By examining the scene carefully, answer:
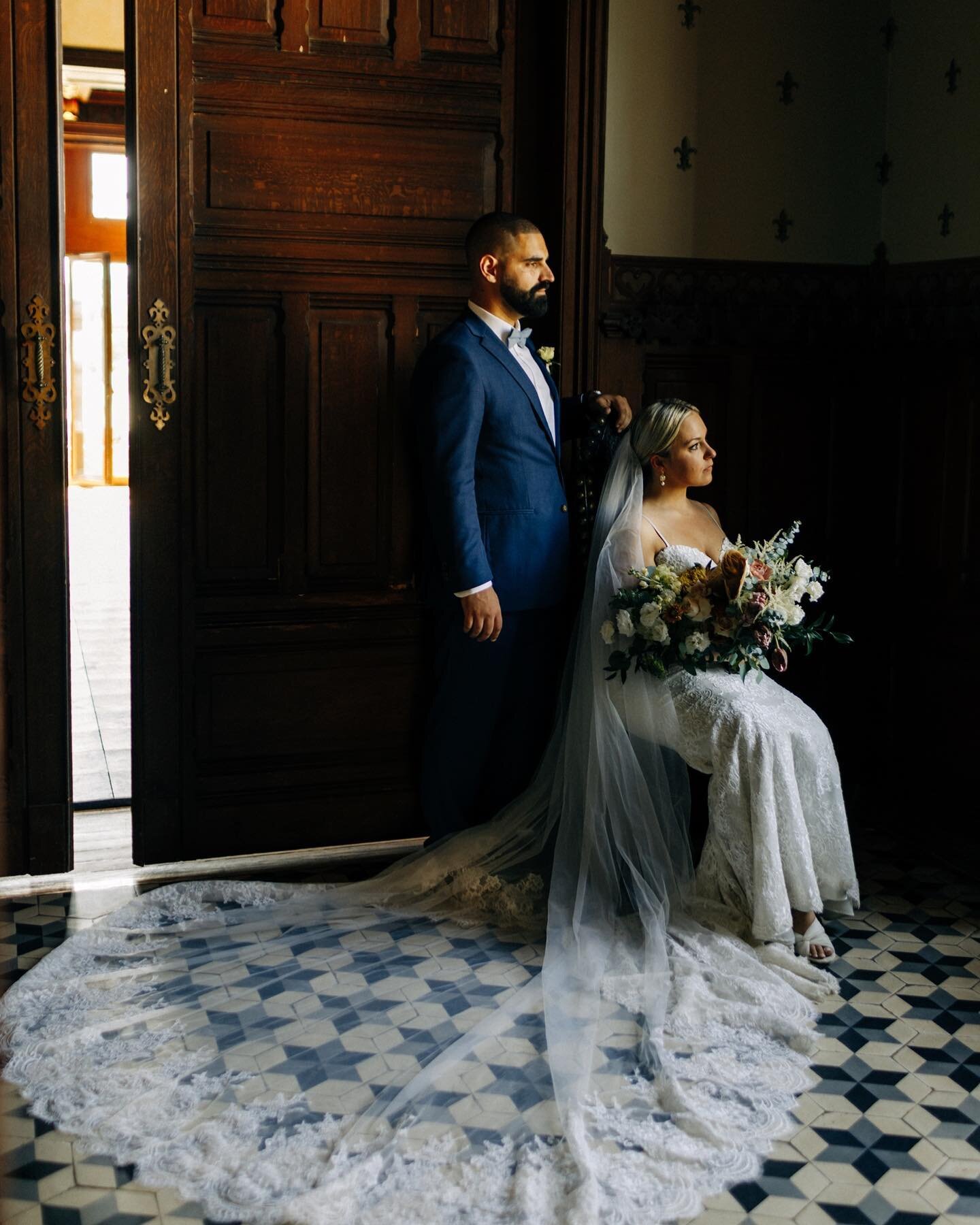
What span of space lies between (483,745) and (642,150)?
6.83 ft

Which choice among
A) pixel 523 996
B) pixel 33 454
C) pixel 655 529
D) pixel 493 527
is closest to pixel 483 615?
pixel 493 527

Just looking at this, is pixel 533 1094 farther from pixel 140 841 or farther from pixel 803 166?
pixel 803 166

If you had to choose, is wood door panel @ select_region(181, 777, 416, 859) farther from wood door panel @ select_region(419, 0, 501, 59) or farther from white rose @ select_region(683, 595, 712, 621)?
wood door panel @ select_region(419, 0, 501, 59)

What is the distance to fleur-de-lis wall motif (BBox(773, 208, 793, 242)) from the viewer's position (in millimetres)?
4695

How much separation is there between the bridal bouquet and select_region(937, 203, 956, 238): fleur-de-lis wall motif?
60.8 inches

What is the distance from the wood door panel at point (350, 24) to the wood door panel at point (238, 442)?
2.74 feet

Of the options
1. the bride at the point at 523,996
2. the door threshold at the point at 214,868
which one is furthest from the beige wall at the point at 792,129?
the door threshold at the point at 214,868

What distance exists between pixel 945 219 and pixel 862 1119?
3063 mm

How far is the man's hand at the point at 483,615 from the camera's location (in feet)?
12.6

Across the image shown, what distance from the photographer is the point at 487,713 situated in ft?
13.5

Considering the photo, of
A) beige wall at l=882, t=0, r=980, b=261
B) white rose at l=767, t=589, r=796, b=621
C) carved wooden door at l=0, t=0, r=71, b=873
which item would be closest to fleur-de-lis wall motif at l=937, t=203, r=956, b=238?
beige wall at l=882, t=0, r=980, b=261

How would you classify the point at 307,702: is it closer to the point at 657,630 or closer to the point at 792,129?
the point at 657,630

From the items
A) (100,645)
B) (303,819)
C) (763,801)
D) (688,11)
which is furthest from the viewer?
(100,645)

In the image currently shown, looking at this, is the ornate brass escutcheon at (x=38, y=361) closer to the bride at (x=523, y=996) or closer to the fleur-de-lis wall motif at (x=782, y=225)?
the bride at (x=523, y=996)
